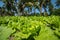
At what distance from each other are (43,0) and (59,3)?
1470 cm

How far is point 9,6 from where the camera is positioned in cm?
4956

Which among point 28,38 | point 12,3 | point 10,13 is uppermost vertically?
point 28,38

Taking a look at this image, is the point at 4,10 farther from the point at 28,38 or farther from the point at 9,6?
the point at 28,38

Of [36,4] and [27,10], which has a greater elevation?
[36,4]

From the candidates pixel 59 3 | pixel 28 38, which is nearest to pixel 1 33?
pixel 28 38

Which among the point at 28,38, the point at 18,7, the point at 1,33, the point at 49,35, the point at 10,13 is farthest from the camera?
the point at 10,13

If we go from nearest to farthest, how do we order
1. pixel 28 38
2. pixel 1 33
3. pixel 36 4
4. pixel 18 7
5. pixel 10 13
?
pixel 1 33
pixel 28 38
pixel 36 4
pixel 18 7
pixel 10 13

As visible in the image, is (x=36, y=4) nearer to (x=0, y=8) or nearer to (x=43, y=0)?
(x=43, y=0)

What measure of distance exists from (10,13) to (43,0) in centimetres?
1363

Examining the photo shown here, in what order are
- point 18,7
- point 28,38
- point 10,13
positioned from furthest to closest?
point 10,13 < point 18,7 < point 28,38

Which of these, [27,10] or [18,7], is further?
[27,10]

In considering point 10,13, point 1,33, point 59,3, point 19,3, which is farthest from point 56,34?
point 59,3

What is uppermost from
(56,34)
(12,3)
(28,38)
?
(56,34)

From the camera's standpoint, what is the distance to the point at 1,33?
1.55m
